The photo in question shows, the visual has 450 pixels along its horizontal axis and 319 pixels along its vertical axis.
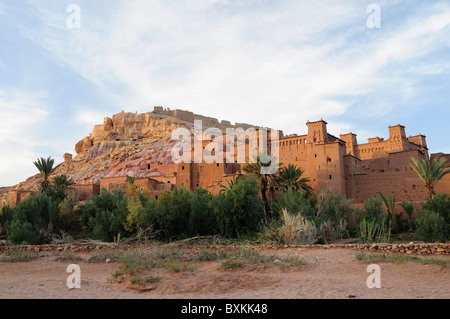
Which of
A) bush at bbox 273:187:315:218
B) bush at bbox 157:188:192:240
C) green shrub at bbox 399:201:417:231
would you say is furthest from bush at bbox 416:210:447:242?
bush at bbox 157:188:192:240

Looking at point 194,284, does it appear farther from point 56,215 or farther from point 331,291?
point 56,215

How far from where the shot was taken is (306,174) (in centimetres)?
3303

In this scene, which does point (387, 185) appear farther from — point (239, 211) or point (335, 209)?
point (239, 211)

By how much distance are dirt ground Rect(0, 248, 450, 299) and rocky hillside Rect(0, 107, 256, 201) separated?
35988mm

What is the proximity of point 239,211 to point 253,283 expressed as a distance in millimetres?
10642

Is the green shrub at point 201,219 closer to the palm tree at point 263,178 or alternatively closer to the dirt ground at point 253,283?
the palm tree at point 263,178

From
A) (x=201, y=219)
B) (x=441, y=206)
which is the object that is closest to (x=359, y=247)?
(x=441, y=206)

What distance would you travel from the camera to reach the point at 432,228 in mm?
16031

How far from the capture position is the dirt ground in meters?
7.45

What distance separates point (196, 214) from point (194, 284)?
11627mm

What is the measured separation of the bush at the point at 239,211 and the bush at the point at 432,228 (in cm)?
761

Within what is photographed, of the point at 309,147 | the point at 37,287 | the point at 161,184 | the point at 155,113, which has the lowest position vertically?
the point at 37,287

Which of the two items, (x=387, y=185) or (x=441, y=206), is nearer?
(x=441, y=206)
